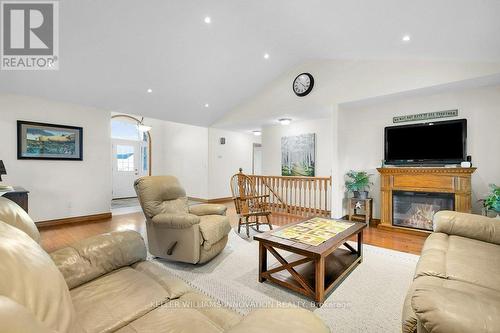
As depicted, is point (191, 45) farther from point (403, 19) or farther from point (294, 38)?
point (403, 19)

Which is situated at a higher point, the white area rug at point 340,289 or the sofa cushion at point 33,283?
the sofa cushion at point 33,283

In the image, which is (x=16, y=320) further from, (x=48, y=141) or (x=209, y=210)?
(x=48, y=141)

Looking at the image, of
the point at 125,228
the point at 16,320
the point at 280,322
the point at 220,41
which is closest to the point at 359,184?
the point at 220,41

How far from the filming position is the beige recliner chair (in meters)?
2.45

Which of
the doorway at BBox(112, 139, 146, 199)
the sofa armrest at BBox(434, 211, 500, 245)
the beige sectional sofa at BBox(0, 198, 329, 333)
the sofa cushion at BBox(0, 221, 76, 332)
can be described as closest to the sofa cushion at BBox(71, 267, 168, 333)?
the beige sectional sofa at BBox(0, 198, 329, 333)

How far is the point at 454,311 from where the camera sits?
85cm

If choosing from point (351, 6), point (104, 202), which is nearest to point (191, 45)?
point (351, 6)

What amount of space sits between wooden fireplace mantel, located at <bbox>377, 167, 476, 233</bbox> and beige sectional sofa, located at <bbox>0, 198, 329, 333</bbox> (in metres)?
3.83

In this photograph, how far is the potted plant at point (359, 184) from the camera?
165 inches

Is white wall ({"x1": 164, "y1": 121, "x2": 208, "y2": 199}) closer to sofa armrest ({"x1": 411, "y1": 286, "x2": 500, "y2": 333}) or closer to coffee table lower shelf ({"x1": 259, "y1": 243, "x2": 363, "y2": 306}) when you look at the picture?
coffee table lower shelf ({"x1": 259, "y1": 243, "x2": 363, "y2": 306})

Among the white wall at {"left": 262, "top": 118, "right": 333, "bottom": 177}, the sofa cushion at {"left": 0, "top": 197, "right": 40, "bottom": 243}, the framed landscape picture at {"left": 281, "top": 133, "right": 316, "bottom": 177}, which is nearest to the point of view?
the sofa cushion at {"left": 0, "top": 197, "right": 40, "bottom": 243}

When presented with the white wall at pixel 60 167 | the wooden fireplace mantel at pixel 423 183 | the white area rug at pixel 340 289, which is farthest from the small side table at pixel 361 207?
the white wall at pixel 60 167

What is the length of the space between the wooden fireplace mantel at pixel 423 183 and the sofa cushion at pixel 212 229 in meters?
2.91

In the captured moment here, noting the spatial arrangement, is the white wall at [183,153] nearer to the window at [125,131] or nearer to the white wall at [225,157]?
the white wall at [225,157]
